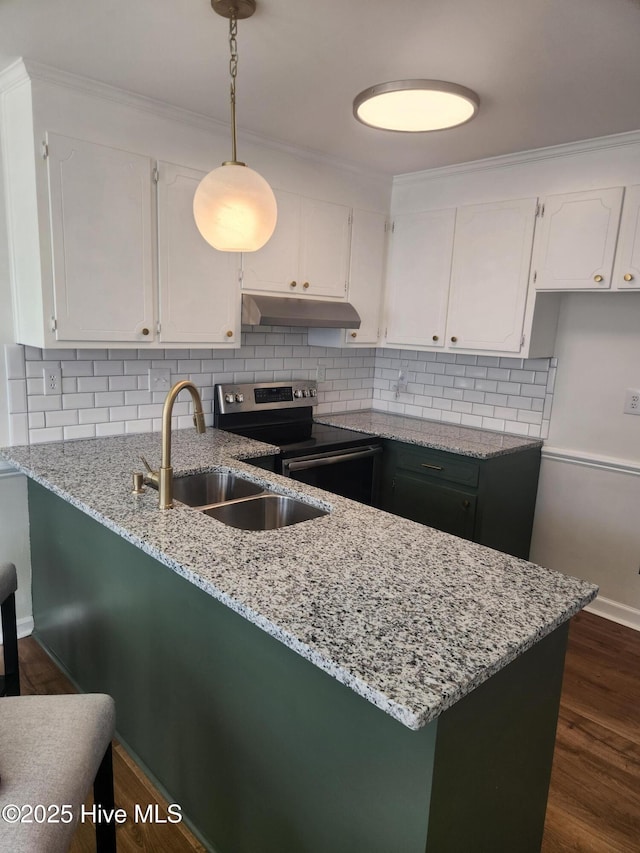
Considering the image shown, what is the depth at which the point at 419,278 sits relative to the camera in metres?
3.44

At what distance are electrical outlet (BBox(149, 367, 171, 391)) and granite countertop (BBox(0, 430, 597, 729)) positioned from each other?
94 centimetres

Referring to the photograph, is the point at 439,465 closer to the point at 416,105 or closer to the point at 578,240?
the point at 578,240

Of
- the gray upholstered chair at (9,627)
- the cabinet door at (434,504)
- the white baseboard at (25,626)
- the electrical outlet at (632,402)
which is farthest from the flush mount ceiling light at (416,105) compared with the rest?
the white baseboard at (25,626)

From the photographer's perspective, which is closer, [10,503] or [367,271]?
[10,503]

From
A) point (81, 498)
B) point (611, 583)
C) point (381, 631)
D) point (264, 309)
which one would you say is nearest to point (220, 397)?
point (264, 309)

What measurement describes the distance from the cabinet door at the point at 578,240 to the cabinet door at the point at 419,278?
1.84 feet

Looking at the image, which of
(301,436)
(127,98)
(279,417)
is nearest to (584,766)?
(301,436)

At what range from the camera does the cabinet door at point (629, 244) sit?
2596 mm

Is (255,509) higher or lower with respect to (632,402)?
lower

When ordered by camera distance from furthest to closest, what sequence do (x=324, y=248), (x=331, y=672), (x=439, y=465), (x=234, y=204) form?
(x=324, y=248) → (x=439, y=465) → (x=234, y=204) → (x=331, y=672)

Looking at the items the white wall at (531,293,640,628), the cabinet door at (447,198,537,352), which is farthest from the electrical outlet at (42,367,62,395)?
the white wall at (531,293,640,628)

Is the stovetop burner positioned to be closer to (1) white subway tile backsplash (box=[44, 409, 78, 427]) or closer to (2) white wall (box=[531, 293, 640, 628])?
(1) white subway tile backsplash (box=[44, 409, 78, 427])

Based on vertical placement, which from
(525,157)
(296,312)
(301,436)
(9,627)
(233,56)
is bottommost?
(9,627)

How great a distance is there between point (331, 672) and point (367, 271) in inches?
111
